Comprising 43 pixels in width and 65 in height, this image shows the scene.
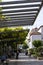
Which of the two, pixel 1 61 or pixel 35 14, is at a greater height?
pixel 35 14

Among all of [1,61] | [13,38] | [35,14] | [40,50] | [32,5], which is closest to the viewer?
[32,5]

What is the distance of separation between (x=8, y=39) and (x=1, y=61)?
14010mm

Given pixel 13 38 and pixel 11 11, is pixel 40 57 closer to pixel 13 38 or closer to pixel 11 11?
pixel 13 38

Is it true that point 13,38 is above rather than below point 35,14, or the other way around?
below

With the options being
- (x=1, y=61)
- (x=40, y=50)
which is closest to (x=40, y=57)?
(x=40, y=50)

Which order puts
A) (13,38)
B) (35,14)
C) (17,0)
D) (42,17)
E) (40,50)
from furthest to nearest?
1. (40,50)
2. (13,38)
3. (35,14)
4. (42,17)
5. (17,0)

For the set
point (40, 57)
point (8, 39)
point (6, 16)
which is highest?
point (6, 16)

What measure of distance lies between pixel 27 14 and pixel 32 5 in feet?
8.53

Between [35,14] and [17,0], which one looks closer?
[17,0]

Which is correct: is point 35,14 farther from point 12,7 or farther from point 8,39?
point 8,39

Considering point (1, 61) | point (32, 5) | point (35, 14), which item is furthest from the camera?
point (1, 61)

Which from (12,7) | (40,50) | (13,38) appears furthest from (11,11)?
(40,50)

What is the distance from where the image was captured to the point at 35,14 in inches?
578

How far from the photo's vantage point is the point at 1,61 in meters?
17.7
